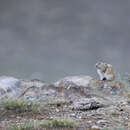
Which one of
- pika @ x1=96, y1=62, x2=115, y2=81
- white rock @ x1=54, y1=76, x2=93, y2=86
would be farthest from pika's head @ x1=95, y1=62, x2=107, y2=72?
white rock @ x1=54, y1=76, x2=93, y2=86

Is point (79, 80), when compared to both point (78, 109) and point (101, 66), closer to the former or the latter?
point (101, 66)

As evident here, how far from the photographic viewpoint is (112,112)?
599 cm

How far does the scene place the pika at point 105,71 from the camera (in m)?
19.3

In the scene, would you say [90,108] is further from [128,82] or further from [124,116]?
[128,82]

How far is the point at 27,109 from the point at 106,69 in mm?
13914

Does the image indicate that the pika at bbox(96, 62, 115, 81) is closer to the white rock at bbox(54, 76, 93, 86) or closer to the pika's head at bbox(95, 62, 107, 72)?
the pika's head at bbox(95, 62, 107, 72)

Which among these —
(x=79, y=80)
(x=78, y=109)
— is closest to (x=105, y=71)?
(x=79, y=80)

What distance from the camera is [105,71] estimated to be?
19.5 metres

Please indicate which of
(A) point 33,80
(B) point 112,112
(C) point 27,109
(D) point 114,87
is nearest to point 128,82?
(B) point 112,112

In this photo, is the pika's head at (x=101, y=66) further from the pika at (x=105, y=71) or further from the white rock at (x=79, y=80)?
the white rock at (x=79, y=80)

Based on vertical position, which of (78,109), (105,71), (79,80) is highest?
(105,71)

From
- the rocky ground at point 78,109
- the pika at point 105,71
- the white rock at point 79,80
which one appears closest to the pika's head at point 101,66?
the pika at point 105,71

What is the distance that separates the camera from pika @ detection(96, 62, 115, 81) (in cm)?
1927

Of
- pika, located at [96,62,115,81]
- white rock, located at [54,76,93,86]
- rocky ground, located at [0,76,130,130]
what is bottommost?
rocky ground, located at [0,76,130,130]
